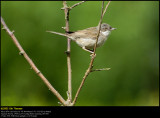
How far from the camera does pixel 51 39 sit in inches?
258

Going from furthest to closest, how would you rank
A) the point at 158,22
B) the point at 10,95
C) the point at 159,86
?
the point at 158,22 → the point at 159,86 → the point at 10,95

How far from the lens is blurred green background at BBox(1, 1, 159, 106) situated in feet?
20.2

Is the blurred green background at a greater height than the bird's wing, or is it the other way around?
the bird's wing

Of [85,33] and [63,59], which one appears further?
[63,59]

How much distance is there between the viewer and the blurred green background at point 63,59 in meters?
6.17

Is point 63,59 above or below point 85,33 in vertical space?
below

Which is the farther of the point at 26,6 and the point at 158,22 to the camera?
the point at 158,22

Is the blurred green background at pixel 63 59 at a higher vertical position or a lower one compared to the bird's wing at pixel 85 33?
lower

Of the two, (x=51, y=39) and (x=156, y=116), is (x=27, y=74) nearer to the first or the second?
(x=51, y=39)

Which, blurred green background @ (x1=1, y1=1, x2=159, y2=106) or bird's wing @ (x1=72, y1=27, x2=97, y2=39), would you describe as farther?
blurred green background @ (x1=1, y1=1, x2=159, y2=106)

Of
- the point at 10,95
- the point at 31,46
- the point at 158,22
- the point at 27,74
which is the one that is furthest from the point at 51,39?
the point at 158,22

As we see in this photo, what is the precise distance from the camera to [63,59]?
6410mm

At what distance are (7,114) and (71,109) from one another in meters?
0.54

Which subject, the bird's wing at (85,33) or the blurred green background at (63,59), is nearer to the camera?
the bird's wing at (85,33)
